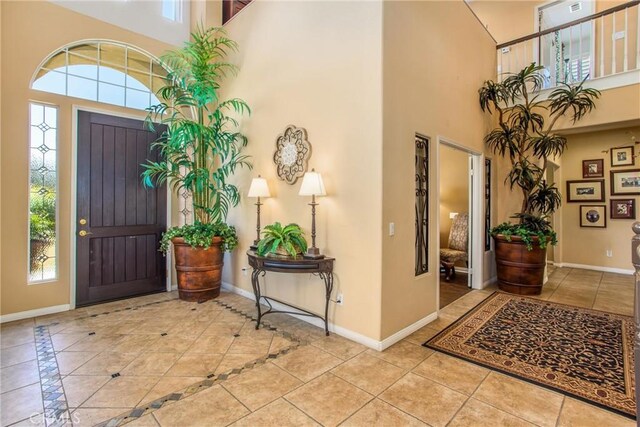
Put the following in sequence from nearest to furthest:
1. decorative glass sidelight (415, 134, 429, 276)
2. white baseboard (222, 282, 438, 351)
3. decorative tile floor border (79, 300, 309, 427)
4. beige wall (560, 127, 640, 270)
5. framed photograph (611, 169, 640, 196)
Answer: decorative tile floor border (79, 300, 309, 427)
white baseboard (222, 282, 438, 351)
decorative glass sidelight (415, 134, 429, 276)
framed photograph (611, 169, 640, 196)
beige wall (560, 127, 640, 270)

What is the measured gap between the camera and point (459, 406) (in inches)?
77.2

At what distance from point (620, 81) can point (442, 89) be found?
9.42ft

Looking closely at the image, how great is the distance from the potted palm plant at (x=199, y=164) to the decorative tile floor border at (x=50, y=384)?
1.48 metres

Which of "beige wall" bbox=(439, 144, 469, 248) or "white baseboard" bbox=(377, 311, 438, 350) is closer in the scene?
"white baseboard" bbox=(377, 311, 438, 350)

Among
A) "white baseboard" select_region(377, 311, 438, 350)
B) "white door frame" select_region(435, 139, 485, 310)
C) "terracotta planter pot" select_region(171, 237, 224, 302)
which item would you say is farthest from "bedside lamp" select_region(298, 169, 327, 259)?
"white door frame" select_region(435, 139, 485, 310)

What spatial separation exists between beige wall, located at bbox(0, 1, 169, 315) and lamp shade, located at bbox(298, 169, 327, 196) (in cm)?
304

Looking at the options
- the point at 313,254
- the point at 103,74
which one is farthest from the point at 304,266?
the point at 103,74

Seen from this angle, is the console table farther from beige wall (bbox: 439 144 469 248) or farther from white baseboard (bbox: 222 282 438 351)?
beige wall (bbox: 439 144 469 248)

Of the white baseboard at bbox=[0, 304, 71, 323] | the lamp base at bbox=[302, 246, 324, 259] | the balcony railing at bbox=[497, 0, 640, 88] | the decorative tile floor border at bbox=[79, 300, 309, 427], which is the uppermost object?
the balcony railing at bbox=[497, 0, 640, 88]

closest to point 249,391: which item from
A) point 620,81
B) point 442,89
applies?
point 442,89

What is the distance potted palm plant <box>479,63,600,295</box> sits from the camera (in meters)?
4.29

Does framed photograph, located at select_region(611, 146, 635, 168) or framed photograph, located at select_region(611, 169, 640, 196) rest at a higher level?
framed photograph, located at select_region(611, 146, 635, 168)

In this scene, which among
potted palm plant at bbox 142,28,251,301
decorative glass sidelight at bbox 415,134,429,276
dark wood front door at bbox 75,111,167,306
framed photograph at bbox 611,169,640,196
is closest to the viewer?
decorative glass sidelight at bbox 415,134,429,276

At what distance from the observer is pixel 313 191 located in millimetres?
2938
